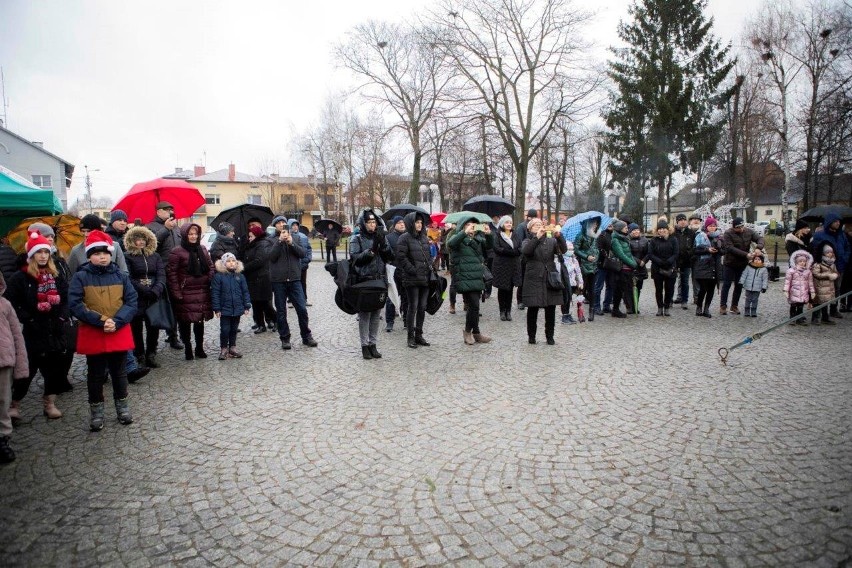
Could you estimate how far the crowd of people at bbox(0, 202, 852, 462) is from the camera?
4730mm

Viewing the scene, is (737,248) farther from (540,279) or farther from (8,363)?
(8,363)

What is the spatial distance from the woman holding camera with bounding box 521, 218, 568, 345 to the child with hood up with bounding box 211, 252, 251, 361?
4355 mm

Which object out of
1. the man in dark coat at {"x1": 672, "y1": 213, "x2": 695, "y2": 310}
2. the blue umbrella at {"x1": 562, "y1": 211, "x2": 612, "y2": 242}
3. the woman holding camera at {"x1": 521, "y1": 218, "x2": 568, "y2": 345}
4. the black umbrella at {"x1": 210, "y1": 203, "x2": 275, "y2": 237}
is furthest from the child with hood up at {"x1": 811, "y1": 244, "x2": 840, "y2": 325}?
the black umbrella at {"x1": 210, "y1": 203, "x2": 275, "y2": 237}

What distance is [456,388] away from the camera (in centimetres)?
558

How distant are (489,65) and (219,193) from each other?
6223 centimetres

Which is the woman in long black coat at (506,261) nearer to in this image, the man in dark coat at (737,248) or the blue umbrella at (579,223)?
the blue umbrella at (579,223)

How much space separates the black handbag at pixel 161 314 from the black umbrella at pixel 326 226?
11.9m

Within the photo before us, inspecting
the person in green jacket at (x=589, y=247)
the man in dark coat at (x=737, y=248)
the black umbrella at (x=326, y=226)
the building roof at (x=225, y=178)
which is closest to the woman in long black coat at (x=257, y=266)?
the person in green jacket at (x=589, y=247)

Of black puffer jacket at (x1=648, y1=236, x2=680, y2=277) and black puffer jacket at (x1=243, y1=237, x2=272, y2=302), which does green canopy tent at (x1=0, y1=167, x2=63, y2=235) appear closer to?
black puffer jacket at (x1=243, y1=237, x2=272, y2=302)

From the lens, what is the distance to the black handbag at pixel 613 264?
9766mm

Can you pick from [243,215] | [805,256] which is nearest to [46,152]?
[243,215]

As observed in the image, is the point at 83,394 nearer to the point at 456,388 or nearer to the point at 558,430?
the point at 456,388

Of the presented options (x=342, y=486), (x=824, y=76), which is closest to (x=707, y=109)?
(x=824, y=76)

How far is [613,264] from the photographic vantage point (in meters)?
9.79
